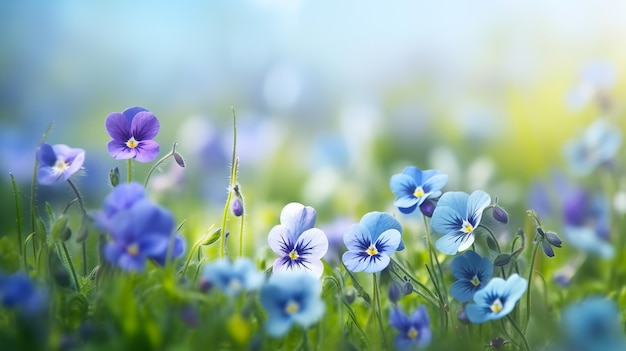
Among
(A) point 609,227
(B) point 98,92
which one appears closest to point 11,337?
(A) point 609,227

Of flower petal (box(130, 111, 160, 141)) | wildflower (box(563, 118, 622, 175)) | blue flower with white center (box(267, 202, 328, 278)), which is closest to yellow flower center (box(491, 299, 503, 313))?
blue flower with white center (box(267, 202, 328, 278))

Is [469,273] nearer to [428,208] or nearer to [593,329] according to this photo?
[428,208]

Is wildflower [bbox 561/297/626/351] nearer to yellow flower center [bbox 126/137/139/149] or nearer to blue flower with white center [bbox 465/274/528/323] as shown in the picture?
blue flower with white center [bbox 465/274/528/323]

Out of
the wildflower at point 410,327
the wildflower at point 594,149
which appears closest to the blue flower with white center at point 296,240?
the wildflower at point 410,327

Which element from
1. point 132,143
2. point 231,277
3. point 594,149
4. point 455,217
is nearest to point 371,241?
point 455,217

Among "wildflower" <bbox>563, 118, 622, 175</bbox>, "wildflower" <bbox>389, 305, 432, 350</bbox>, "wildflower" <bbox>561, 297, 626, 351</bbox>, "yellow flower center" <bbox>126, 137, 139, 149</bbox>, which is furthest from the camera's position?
"wildflower" <bbox>563, 118, 622, 175</bbox>
